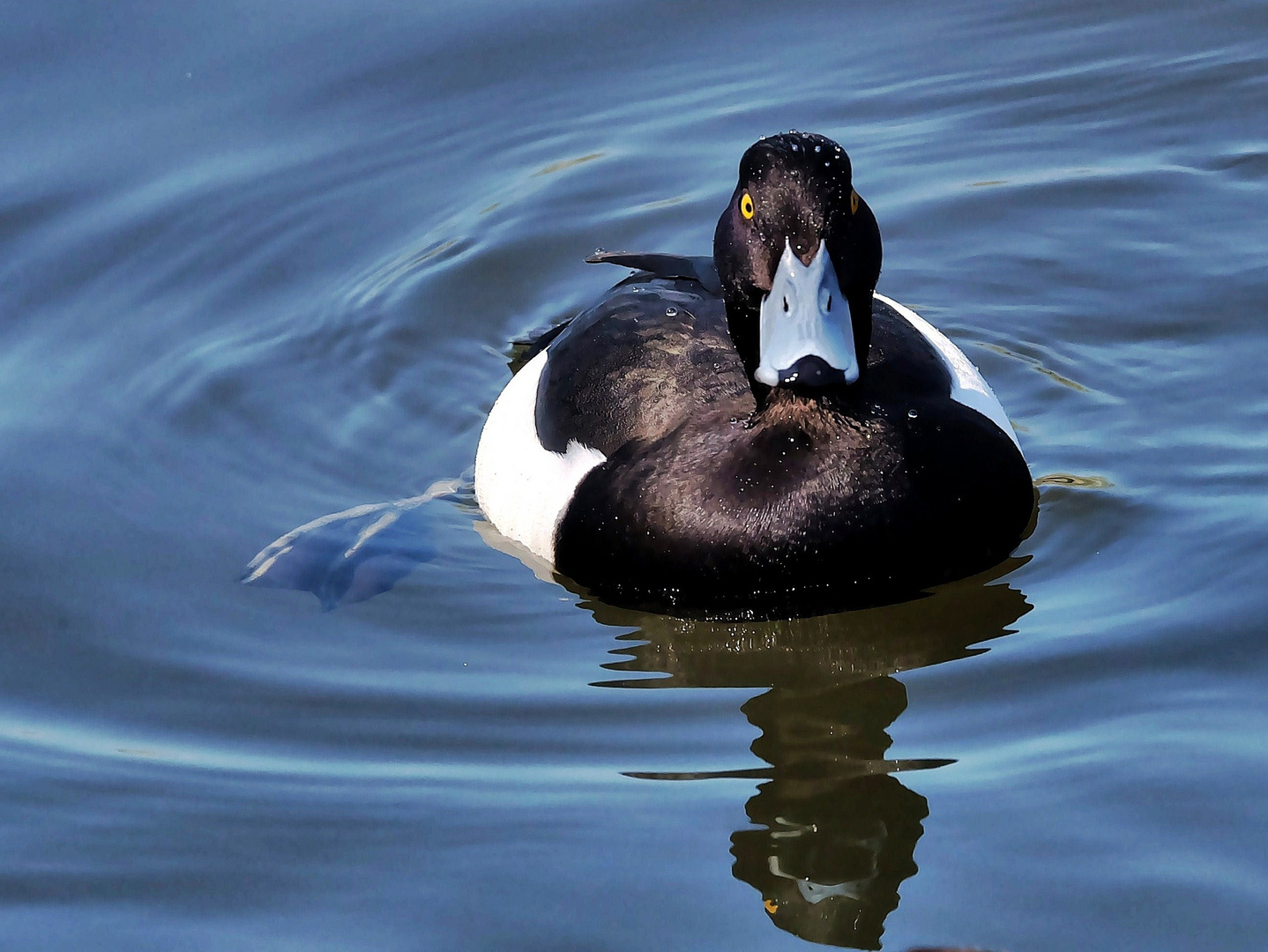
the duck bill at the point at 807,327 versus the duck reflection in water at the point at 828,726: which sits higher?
the duck bill at the point at 807,327

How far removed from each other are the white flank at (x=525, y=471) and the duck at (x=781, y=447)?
1cm

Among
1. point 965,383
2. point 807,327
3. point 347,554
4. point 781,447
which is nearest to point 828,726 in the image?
point 781,447

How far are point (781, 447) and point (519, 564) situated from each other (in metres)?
0.99

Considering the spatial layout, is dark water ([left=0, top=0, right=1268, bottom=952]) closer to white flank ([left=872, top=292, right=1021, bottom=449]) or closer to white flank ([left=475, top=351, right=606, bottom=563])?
white flank ([left=475, top=351, right=606, bottom=563])

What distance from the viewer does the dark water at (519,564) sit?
168 inches

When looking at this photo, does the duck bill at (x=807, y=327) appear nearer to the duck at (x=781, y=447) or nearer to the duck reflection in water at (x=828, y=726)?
the duck at (x=781, y=447)

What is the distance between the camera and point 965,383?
585cm

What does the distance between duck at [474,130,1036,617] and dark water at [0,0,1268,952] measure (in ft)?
0.51

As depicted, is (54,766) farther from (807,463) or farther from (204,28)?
(204,28)

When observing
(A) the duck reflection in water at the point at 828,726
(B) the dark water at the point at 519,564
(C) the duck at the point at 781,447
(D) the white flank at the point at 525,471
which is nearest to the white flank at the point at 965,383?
(C) the duck at the point at 781,447

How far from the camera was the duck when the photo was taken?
16.5 ft

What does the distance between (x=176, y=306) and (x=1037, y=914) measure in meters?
4.74

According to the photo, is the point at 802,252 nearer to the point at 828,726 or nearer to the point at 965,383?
the point at 965,383

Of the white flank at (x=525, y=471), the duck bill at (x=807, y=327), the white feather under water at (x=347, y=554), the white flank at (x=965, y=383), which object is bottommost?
the white feather under water at (x=347, y=554)
